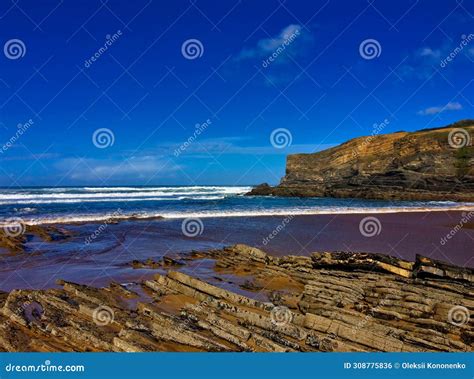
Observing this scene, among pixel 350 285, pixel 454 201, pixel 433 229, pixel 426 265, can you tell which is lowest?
pixel 350 285

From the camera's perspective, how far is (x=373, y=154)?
68188 mm

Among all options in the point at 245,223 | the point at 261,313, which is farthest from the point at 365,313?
the point at 245,223

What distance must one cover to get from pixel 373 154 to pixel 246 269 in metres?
63.5

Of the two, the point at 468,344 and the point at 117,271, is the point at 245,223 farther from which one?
the point at 468,344
